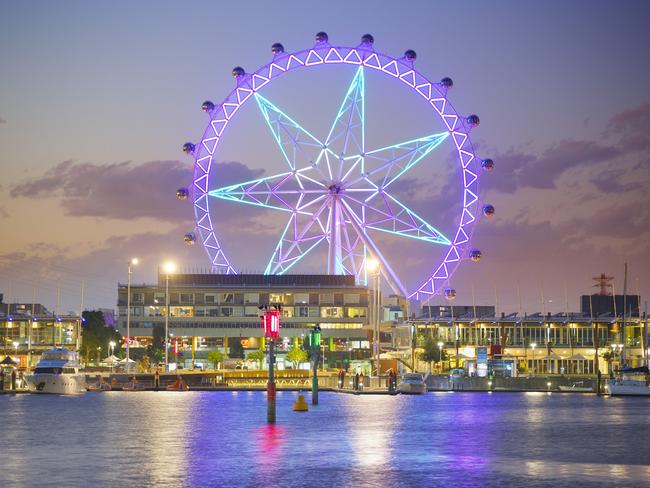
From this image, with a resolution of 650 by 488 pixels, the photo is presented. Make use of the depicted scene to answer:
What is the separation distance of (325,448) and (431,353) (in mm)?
131348

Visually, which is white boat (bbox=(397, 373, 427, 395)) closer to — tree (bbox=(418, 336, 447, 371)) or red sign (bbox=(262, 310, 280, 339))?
red sign (bbox=(262, 310, 280, 339))

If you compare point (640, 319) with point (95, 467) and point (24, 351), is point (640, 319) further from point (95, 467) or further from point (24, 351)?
point (95, 467)

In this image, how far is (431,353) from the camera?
172 metres

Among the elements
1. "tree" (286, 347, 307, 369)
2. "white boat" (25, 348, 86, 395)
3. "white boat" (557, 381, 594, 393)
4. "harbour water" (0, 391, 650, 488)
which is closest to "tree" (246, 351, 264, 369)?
"tree" (286, 347, 307, 369)

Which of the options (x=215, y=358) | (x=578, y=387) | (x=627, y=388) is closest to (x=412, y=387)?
(x=627, y=388)

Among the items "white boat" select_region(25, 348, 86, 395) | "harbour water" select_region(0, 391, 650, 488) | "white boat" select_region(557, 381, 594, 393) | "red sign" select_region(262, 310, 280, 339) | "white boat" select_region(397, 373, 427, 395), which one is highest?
"red sign" select_region(262, 310, 280, 339)

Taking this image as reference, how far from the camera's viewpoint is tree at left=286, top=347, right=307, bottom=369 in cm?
18100

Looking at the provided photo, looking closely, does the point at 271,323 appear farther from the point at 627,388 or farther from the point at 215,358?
the point at 215,358

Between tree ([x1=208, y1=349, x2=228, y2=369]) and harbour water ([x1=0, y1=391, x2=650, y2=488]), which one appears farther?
tree ([x1=208, y1=349, x2=228, y2=369])

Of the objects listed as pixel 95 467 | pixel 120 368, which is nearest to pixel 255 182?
pixel 120 368

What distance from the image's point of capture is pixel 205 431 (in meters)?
52.0

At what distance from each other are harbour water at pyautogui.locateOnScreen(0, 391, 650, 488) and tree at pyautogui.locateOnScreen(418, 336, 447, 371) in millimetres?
100193

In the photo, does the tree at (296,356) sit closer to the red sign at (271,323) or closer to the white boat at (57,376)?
the white boat at (57,376)

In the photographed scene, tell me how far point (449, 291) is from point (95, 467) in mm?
95046
